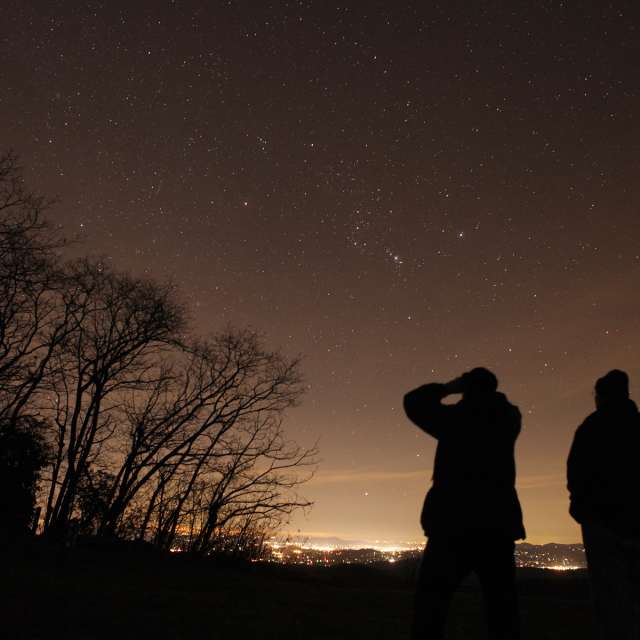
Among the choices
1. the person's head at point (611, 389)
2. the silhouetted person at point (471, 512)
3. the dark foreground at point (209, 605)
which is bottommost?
the dark foreground at point (209, 605)

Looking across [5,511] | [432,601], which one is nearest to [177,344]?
[5,511]

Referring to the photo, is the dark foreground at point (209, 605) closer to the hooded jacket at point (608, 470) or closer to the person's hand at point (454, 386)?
the person's hand at point (454, 386)

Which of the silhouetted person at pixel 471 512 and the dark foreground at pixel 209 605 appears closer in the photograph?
the silhouetted person at pixel 471 512

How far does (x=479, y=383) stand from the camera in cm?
313

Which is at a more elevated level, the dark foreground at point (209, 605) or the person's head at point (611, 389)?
the person's head at point (611, 389)

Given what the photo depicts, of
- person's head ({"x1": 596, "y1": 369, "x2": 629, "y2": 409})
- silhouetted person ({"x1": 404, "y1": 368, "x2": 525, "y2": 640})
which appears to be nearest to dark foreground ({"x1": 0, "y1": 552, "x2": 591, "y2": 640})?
silhouetted person ({"x1": 404, "y1": 368, "x2": 525, "y2": 640})

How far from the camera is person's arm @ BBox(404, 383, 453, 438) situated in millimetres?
3086

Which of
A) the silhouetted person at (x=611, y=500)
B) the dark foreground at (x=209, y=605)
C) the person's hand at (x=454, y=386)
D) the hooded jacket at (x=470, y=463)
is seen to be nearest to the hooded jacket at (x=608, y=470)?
the silhouetted person at (x=611, y=500)

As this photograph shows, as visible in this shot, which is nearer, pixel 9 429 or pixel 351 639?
pixel 351 639

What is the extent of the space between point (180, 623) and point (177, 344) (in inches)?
539

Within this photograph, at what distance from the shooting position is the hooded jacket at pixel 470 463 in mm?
2836

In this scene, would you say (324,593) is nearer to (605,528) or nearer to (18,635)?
(18,635)

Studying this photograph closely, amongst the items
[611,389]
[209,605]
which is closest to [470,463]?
[611,389]

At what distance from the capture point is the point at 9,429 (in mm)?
15062
